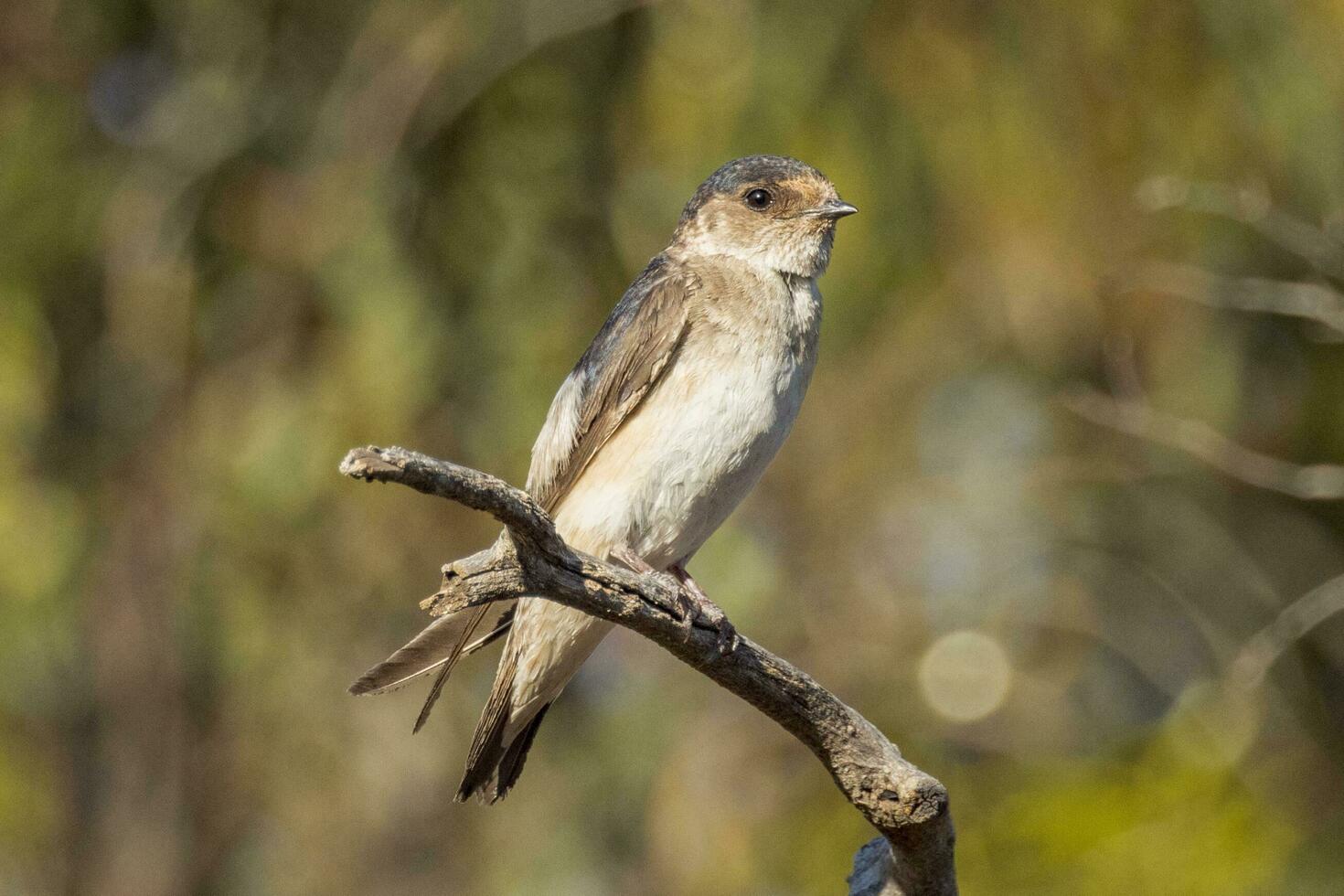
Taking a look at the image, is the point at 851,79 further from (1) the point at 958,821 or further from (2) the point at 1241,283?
(1) the point at 958,821

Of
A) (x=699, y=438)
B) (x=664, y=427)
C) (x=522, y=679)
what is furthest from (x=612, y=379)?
(x=522, y=679)

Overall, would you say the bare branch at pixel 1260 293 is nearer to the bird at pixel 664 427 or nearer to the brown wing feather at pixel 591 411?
the bird at pixel 664 427

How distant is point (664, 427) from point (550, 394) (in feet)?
12.4

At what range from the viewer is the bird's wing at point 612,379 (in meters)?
4.82

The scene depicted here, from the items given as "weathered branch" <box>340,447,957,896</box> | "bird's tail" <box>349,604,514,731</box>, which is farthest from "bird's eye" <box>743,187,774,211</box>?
"bird's tail" <box>349,604,514,731</box>

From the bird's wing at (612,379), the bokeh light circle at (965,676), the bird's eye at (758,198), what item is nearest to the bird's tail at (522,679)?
the bird's wing at (612,379)

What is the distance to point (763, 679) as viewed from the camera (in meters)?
3.93

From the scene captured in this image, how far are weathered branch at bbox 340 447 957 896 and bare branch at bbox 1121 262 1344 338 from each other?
2.56 metres

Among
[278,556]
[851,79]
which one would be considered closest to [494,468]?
[278,556]

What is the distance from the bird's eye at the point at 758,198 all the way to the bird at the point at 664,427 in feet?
0.19

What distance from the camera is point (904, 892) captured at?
3.98m

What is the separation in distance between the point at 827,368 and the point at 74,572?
438cm

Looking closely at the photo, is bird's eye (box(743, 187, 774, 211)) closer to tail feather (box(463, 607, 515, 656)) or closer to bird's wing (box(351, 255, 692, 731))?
Result: bird's wing (box(351, 255, 692, 731))

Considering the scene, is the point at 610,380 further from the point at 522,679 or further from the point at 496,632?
the point at 522,679
